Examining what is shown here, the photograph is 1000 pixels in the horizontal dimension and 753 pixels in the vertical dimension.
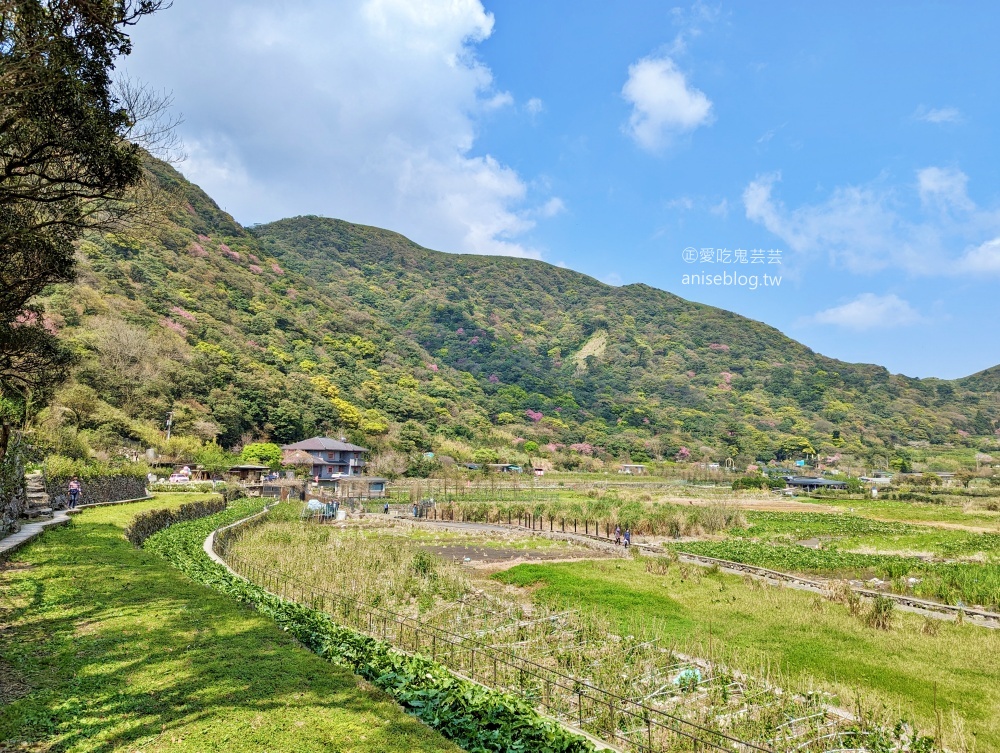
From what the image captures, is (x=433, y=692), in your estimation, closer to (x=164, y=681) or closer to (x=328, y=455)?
(x=164, y=681)

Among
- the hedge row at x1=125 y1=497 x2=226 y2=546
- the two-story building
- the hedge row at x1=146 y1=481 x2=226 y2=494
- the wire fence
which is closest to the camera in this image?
the wire fence

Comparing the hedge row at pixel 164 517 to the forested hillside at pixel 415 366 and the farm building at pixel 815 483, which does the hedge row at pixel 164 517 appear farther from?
the farm building at pixel 815 483

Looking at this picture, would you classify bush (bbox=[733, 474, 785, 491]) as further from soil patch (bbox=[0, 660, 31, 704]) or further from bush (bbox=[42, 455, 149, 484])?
soil patch (bbox=[0, 660, 31, 704])

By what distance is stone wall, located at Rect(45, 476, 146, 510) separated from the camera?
21672 mm

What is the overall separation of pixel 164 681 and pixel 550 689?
5737 millimetres

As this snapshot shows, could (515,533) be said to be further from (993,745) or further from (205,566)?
(993,745)

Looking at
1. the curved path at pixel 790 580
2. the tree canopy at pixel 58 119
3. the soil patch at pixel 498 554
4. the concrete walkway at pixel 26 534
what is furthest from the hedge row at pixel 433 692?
the curved path at pixel 790 580

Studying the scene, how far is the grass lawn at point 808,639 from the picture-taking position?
1063cm

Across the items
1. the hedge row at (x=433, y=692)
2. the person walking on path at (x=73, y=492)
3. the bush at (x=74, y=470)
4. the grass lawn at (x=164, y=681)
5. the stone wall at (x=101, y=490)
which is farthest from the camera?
the bush at (x=74, y=470)

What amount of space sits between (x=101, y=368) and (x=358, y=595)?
4376cm

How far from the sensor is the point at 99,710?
6496 millimetres

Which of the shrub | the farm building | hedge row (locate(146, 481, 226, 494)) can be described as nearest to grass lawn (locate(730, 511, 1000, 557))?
the shrub

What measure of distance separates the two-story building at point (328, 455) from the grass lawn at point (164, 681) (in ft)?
155

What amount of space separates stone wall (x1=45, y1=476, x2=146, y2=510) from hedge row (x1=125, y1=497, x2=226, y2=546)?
3.31 metres
